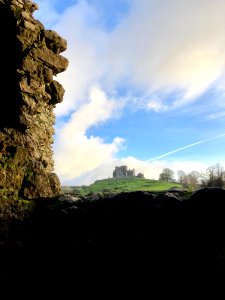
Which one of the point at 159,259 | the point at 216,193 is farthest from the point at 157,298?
the point at 216,193

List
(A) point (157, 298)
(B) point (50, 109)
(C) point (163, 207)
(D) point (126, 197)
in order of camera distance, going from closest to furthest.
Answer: (A) point (157, 298), (C) point (163, 207), (D) point (126, 197), (B) point (50, 109)

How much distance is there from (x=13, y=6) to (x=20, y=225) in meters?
5.69

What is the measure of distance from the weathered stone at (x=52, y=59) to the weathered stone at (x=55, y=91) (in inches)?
15.8

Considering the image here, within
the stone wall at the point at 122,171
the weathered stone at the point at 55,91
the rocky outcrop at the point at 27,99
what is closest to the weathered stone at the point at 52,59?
the rocky outcrop at the point at 27,99

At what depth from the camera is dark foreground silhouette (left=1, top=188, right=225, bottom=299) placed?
4508mm

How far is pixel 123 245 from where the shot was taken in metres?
5.36

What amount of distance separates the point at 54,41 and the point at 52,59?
591 millimetres

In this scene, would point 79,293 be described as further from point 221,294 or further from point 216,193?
point 216,193

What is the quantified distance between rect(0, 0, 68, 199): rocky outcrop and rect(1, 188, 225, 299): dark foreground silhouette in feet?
2.58

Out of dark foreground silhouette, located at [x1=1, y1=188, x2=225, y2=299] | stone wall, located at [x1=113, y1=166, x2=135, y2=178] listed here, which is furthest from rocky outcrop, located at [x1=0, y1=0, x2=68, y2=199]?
stone wall, located at [x1=113, y1=166, x2=135, y2=178]

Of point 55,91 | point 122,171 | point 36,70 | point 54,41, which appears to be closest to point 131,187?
point 55,91

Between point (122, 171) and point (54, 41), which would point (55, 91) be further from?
point (122, 171)

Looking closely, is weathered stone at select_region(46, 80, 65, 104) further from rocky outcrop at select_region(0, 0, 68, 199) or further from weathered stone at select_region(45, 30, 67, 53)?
weathered stone at select_region(45, 30, 67, 53)

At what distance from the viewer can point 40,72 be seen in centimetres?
856
